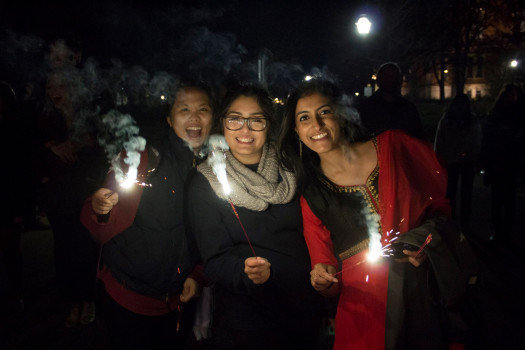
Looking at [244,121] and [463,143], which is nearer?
[244,121]

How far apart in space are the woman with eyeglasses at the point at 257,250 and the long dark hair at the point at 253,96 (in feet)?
1.18

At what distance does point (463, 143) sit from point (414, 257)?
17.6 ft

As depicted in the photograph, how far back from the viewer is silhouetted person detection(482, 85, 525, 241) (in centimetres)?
582

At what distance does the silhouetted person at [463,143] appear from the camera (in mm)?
6664

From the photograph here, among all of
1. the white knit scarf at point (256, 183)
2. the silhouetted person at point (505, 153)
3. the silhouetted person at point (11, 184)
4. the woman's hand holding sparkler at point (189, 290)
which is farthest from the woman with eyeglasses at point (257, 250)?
the silhouetted person at point (505, 153)

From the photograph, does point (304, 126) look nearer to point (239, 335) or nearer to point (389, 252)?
point (389, 252)

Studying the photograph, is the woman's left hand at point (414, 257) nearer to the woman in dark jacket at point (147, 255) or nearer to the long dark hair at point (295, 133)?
the long dark hair at point (295, 133)

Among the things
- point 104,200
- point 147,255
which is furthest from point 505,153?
point 104,200

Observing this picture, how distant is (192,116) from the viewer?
2.70 m

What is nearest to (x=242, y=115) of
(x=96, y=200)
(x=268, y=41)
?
(x=96, y=200)

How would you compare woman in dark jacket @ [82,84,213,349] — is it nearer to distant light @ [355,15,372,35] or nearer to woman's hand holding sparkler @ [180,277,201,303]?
woman's hand holding sparkler @ [180,277,201,303]

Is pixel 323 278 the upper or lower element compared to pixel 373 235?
lower

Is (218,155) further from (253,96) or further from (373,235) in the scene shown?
(373,235)

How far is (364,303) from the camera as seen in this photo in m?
2.25
